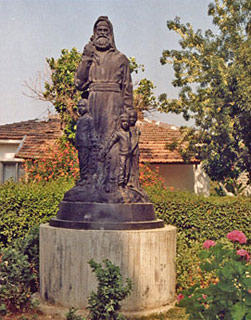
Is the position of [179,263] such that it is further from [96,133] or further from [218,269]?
[218,269]

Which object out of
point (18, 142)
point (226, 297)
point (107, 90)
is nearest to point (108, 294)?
point (226, 297)

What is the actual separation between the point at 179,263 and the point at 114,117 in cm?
241

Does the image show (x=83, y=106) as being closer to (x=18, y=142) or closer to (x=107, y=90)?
(x=107, y=90)

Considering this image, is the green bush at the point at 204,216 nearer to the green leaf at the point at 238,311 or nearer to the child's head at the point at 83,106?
the child's head at the point at 83,106

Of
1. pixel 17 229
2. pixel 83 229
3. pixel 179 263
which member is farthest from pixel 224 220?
pixel 83 229

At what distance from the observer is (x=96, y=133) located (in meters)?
7.61

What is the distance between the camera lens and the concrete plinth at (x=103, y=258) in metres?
6.76

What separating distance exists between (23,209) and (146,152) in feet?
37.7

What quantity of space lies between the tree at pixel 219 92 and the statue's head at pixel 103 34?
10093mm

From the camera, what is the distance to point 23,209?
11367mm

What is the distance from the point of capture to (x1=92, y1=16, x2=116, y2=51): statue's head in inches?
307

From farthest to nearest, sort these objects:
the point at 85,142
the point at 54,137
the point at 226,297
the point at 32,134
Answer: the point at 32,134 < the point at 54,137 < the point at 85,142 < the point at 226,297

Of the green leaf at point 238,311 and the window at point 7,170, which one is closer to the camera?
the green leaf at point 238,311

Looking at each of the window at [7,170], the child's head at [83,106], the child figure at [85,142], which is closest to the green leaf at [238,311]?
the child figure at [85,142]
